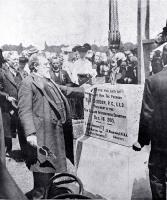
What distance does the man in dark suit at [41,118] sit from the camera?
10.2 ft

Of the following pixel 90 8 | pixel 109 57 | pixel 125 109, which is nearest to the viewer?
pixel 125 109

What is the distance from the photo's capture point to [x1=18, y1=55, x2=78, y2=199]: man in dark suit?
3107 millimetres

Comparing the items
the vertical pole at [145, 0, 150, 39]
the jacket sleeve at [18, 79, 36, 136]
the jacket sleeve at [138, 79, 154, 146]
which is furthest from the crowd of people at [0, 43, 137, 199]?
the jacket sleeve at [138, 79, 154, 146]

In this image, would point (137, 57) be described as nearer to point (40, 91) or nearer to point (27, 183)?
point (40, 91)

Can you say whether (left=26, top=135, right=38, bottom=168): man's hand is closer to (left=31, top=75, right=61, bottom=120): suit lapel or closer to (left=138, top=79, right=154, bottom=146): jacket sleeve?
(left=31, top=75, right=61, bottom=120): suit lapel

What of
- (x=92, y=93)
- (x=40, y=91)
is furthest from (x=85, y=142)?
(x=40, y=91)

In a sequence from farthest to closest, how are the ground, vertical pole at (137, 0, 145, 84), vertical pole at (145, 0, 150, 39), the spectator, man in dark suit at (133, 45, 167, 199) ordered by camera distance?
the ground
vertical pole at (137, 0, 145, 84)
vertical pole at (145, 0, 150, 39)
the spectator
man in dark suit at (133, 45, 167, 199)

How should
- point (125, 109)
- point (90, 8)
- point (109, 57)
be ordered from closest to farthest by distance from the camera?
point (125, 109) < point (90, 8) < point (109, 57)

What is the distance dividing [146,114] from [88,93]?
2.86 feet

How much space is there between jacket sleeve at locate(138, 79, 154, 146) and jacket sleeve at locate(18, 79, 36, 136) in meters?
0.93

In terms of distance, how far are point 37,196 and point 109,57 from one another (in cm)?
150

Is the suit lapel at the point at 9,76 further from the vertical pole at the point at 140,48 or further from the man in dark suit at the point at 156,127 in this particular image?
the man in dark suit at the point at 156,127

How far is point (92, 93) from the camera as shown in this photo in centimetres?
341

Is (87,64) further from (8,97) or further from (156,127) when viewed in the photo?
(156,127)
